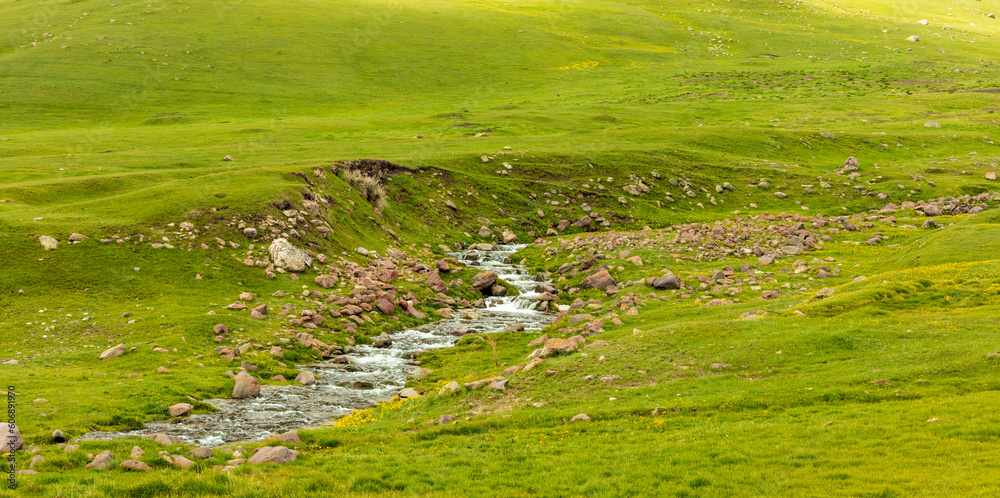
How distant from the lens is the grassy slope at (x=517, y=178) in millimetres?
16812

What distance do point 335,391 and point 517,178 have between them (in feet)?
148

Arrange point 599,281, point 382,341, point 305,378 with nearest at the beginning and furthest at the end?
point 305,378
point 382,341
point 599,281

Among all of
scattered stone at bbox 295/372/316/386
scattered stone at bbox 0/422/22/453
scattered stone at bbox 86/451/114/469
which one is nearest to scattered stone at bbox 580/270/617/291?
scattered stone at bbox 295/372/316/386

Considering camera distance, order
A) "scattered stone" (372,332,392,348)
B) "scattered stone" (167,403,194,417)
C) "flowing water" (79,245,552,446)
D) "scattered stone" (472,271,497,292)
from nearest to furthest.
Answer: "flowing water" (79,245,552,446)
"scattered stone" (167,403,194,417)
"scattered stone" (372,332,392,348)
"scattered stone" (472,271,497,292)

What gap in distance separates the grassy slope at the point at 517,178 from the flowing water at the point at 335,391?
191 cm

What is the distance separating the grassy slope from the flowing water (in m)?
1.91

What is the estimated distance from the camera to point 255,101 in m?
115

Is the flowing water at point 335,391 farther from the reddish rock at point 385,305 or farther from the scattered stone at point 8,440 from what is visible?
the scattered stone at point 8,440

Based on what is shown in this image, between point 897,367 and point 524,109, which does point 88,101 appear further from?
point 897,367

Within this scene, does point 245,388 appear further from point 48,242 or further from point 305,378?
point 48,242

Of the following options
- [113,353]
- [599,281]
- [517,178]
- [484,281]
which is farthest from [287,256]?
[517,178]

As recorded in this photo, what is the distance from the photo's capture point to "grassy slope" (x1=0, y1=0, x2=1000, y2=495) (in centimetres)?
1681

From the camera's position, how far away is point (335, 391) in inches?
1120

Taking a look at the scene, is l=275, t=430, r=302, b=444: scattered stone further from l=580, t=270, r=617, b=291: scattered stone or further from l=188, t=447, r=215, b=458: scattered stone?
l=580, t=270, r=617, b=291: scattered stone
